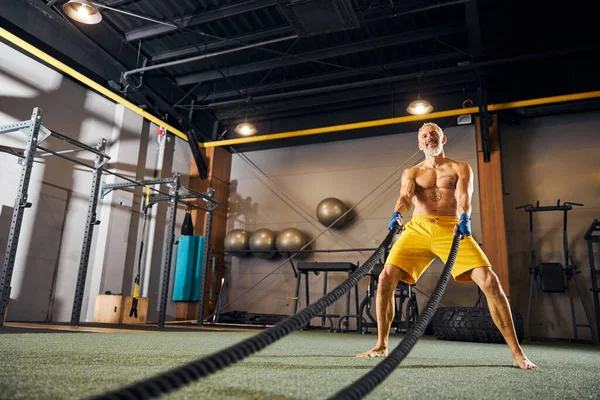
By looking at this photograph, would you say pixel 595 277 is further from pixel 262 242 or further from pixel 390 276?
pixel 262 242

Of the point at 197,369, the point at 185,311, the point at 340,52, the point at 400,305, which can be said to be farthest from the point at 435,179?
the point at 185,311

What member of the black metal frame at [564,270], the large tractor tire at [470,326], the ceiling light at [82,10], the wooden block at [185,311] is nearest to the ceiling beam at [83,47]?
the ceiling light at [82,10]

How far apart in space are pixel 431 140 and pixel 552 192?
17.2 feet

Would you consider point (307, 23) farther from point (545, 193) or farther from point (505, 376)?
point (545, 193)

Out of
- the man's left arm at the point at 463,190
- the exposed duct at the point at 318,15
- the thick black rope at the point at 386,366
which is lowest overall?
the thick black rope at the point at 386,366

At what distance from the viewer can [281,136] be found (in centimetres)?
828

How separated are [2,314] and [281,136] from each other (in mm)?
5480

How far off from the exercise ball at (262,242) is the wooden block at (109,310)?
103 inches

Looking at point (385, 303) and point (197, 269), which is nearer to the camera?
point (385, 303)

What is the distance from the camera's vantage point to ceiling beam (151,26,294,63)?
627cm

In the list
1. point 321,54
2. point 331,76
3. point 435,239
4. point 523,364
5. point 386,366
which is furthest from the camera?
point 331,76

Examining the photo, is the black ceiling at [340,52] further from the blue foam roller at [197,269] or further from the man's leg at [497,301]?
the man's leg at [497,301]

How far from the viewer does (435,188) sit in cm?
287

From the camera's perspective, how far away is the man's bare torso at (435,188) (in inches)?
109
